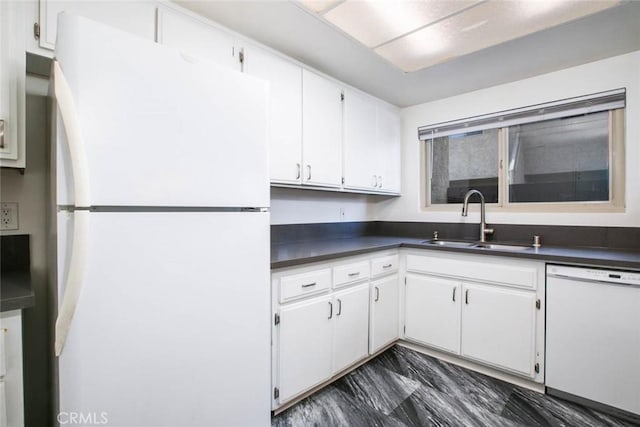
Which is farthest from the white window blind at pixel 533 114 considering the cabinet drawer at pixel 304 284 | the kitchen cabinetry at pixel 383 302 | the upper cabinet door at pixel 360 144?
the cabinet drawer at pixel 304 284

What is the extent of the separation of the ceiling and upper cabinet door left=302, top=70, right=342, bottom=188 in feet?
0.52

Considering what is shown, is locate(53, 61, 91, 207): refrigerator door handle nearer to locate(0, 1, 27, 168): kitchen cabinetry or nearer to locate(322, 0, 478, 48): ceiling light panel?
locate(0, 1, 27, 168): kitchen cabinetry

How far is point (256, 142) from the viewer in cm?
125

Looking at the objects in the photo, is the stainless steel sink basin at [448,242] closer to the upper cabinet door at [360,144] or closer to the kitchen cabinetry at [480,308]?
the kitchen cabinetry at [480,308]

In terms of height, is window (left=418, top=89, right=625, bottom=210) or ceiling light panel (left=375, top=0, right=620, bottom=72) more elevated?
ceiling light panel (left=375, top=0, right=620, bottom=72)

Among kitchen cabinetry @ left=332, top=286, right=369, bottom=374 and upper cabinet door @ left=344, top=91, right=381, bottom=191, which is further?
upper cabinet door @ left=344, top=91, right=381, bottom=191

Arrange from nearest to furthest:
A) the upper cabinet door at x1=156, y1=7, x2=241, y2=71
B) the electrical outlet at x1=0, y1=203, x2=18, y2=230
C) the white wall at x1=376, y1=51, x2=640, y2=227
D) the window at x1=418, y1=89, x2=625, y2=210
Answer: the electrical outlet at x1=0, y1=203, x2=18, y2=230 → the upper cabinet door at x1=156, y1=7, x2=241, y2=71 → the white wall at x1=376, y1=51, x2=640, y2=227 → the window at x1=418, y1=89, x2=625, y2=210

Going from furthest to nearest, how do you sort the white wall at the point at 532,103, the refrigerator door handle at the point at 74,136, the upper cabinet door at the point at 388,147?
1. the upper cabinet door at the point at 388,147
2. the white wall at the point at 532,103
3. the refrigerator door handle at the point at 74,136

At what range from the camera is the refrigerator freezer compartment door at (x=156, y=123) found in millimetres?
887

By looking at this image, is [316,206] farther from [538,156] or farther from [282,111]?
[538,156]

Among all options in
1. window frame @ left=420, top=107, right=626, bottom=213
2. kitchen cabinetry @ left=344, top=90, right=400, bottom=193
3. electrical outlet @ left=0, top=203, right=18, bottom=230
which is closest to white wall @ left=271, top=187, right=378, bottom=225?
kitchen cabinetry @ left=344, top=90, right=400, bottom=193

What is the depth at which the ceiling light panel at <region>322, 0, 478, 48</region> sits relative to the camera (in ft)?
4.63

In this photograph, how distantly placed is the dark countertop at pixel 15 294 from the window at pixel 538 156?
2.95 m

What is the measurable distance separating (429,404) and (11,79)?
8.17 feet
